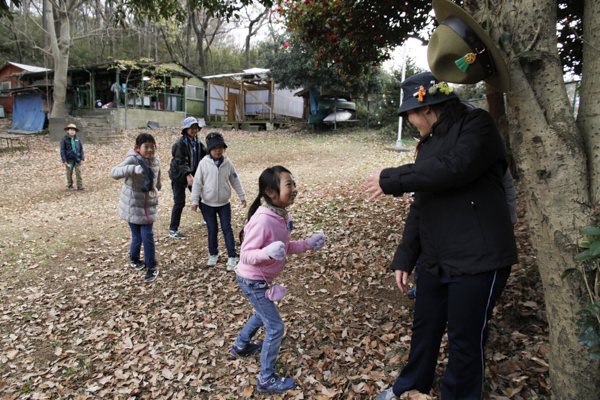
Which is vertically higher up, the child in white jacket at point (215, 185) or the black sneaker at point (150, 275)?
the child in white jacket at point (215, 185)

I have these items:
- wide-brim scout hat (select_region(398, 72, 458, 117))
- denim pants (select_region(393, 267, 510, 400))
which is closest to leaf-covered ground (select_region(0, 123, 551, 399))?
denim pants (select_region(393, 267, 510, 400))

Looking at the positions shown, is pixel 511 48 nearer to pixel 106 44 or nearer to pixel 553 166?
pixel 553 166

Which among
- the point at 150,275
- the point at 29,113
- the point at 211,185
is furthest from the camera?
the point at 29,113

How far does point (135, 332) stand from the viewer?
13.4ft

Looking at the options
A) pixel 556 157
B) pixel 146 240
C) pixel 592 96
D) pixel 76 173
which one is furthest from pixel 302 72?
pixel 556 157

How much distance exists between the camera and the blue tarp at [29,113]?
26.0 m

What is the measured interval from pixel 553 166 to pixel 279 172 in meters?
1.78

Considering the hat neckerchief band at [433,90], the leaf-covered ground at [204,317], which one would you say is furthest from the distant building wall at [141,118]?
the hat neckerchief band at [433,90]

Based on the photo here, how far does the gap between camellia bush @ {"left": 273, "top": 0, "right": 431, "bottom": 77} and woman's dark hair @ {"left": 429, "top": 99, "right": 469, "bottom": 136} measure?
4275 mm

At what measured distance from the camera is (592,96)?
2.21 metres

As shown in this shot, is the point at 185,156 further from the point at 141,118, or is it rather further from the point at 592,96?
the point at 141,118

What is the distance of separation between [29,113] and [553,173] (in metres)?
33.0

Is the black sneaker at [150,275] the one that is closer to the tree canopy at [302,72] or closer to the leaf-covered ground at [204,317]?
the leaf-covered ground at [204,317]

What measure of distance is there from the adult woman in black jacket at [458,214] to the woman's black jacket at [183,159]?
15.3 ft
